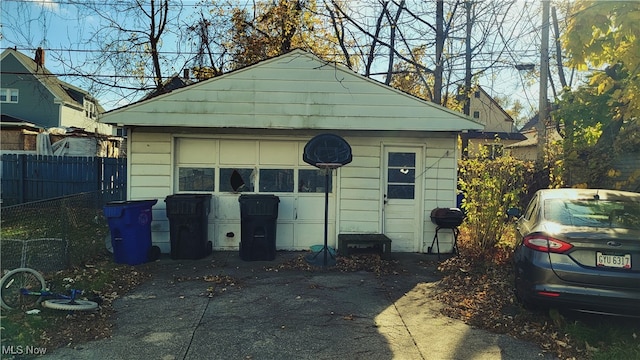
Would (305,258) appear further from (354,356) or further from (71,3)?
(71,3)

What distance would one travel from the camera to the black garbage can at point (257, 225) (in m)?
7.31

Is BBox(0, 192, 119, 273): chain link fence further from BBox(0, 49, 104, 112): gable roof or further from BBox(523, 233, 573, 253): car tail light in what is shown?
BBox(0, 49, 104, 112): gable roof

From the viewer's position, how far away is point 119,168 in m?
13.8

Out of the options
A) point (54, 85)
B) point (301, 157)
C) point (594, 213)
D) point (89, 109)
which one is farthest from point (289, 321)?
point (89, 109)

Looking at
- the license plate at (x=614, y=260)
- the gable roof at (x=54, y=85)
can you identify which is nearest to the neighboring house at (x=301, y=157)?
the license plate at (x=614, y=260)

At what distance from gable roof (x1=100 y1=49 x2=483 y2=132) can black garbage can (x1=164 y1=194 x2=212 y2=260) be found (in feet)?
4.54

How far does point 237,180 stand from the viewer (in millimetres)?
8234

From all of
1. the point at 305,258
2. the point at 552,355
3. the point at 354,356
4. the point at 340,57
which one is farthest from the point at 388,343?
the point at 340,57

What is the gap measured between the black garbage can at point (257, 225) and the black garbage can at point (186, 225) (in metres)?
0.74

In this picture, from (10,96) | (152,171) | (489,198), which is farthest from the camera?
(10,96)

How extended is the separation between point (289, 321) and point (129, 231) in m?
3.71

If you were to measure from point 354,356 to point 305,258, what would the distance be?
3704 mm

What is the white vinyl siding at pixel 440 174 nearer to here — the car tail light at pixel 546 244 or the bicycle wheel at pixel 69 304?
the car tail light at pixel 546 244

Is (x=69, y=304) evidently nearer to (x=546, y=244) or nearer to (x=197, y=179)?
(x=197, y=179)
